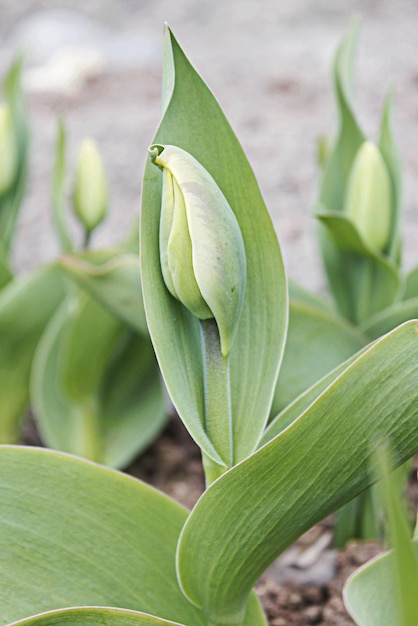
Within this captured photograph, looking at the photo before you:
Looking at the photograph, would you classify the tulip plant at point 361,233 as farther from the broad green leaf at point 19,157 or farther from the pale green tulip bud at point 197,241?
the broad green leaf at point 19,157

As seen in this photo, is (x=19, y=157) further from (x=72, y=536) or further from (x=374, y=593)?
(x=374, y=593)

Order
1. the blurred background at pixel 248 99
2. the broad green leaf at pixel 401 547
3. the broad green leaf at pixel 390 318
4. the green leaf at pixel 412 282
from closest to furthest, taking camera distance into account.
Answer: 1. the broad green leaf at pixel 401 547
2. the broad green leaf at pixel 390 318
3. the green leaf at pixel 412 282
4. the blurred background at pixel 248 99

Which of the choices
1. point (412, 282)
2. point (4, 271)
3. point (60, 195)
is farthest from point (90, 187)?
point (412, 282)

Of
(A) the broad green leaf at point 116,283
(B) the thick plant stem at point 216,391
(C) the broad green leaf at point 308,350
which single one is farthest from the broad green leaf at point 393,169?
(B) the thick plant stem at point 216,391

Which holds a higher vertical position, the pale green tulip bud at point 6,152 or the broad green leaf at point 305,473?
the pale green tulip bud at point 6,152

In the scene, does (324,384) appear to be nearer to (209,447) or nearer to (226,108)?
(209,447)

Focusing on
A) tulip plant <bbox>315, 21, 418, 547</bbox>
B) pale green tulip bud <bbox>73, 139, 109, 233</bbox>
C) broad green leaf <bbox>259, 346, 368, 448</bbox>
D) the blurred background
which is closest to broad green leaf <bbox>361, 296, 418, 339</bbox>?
tulip plant <bbox>315, 21, 418, 547</bbox>
